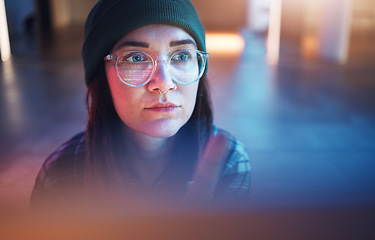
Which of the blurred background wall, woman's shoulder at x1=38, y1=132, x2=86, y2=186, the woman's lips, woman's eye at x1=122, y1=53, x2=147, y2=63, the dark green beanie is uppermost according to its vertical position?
the blurred background wall

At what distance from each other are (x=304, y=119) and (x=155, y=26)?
0.84 m

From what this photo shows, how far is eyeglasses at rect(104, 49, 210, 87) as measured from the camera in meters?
0.27

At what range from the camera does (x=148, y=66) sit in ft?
0.88

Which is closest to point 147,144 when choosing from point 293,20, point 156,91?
point 156,91

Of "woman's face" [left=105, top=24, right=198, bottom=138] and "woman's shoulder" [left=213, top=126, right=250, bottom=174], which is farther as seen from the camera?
"woman's shoulder" [left=213, top=126, right=250, bottom=174]

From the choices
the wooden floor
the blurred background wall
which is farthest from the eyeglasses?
the blurred background wall

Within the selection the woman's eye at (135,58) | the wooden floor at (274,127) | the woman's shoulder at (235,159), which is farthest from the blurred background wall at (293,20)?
the woman's eye at (135,58)

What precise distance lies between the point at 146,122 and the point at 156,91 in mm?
32

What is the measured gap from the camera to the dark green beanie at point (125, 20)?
0.29 meters

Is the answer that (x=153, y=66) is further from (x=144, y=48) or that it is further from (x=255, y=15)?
(x=255, y=15)

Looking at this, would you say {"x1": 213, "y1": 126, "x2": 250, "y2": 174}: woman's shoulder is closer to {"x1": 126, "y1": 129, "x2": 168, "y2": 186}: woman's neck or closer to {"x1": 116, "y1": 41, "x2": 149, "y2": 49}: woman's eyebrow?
{"x1": 126, "y1": 129, "x2": 168, "y2": 186}: woman's neck

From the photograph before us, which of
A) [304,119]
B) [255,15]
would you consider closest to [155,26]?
[304,119]

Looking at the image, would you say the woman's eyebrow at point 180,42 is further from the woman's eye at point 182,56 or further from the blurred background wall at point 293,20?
the blurred background wall at point 293,20

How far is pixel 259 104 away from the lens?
1250 millimetres
